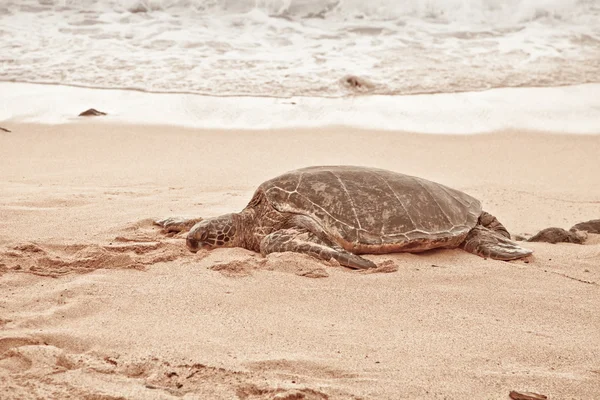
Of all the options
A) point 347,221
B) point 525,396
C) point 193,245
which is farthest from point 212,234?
point 525,396

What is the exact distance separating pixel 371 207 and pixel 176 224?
1377 mm

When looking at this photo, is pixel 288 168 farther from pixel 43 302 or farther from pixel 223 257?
pixel 43 302

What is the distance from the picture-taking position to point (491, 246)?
4285mm

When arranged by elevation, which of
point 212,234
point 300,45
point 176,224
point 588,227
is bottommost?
point 588,227

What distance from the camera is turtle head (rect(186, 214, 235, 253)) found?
12.9ft

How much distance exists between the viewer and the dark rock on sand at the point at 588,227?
16.5 ft

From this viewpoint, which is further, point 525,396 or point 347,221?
point 347,221

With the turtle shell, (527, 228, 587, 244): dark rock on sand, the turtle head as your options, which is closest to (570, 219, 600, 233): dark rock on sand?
(527, 228, 587, 244): dark rock on sand

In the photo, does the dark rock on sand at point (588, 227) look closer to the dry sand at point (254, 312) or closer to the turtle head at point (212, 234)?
the dry sand at point (254, 312)

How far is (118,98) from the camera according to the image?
8.75m

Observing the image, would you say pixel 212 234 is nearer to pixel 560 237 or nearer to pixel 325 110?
pixel 560 237

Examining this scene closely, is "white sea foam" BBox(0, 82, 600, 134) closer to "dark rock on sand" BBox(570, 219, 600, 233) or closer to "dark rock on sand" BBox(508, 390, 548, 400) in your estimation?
"dark rock on sand" BBox(570, 219, 600, 233)

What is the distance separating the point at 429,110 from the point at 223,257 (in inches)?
216

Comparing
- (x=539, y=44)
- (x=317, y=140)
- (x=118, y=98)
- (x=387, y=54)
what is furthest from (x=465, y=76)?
(x=118, y=98)
